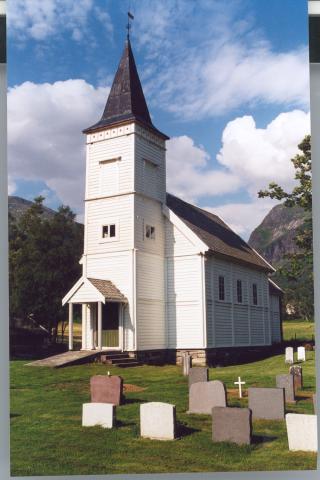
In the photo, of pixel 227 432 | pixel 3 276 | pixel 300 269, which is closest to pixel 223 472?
pixel 227 432

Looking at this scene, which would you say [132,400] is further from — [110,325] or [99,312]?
[110,325]

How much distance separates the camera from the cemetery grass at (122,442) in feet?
22.9

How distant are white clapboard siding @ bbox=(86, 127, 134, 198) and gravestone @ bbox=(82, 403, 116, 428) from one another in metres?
7.78

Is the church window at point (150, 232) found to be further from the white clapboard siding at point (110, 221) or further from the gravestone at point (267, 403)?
the gravestone at point (267, 403)

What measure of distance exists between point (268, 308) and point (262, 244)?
19.2ft

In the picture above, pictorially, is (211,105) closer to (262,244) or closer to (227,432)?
(262,244)

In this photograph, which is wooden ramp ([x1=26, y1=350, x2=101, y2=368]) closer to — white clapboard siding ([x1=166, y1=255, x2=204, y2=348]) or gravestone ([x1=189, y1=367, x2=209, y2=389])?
white clapboard siding ([x1=166, y1=255, x2=204, y2=348])

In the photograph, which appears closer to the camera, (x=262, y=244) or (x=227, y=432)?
(x=227, y=432)

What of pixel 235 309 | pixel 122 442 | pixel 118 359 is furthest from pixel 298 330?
pixel 122 442

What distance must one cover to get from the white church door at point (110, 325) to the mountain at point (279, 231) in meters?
4.18

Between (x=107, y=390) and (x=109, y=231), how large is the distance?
651 cm

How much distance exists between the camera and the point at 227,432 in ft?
24.4

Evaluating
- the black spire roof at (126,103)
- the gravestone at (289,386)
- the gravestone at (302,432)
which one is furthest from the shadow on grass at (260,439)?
the black spire roof at (126,103)

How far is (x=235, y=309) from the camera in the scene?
17734 millimetres
